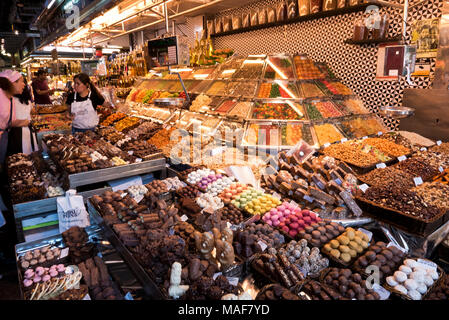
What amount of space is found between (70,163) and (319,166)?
10.5 feet

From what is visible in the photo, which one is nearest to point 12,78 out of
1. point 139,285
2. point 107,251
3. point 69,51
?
point 107,251

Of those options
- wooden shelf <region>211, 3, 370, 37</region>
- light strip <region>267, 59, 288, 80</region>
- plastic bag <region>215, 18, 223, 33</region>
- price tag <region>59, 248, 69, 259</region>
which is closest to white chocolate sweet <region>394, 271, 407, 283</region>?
price tag <region>59, 248, 69, 259</region>

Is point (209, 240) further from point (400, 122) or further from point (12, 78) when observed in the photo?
point (400, 122)

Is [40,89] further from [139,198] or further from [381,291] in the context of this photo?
[381,291]

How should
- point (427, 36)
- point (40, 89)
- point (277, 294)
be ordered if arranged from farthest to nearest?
point (40, 89) < point (427, 36) < point (277, 294)

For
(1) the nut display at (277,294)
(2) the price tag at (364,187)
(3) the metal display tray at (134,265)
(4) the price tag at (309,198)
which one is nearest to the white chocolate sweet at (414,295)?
(1) the nut display at (277,294)

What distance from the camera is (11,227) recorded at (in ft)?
15.1

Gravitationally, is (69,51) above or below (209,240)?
above

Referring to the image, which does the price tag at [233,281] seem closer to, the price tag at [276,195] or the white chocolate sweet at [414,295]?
the white chocolate sweet at [414,295]

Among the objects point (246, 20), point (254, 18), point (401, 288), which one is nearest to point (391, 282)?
point (401, 288)

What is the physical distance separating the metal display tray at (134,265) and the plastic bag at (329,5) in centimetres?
573

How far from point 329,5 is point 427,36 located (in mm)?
1885

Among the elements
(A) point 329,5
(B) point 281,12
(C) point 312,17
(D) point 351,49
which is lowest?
(D) point 351,49

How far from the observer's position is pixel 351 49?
243 inches
